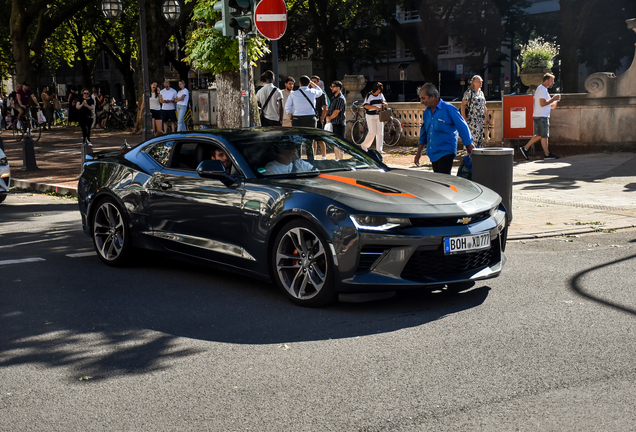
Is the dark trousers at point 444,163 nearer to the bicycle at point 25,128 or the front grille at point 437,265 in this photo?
the front grille at point 437,265

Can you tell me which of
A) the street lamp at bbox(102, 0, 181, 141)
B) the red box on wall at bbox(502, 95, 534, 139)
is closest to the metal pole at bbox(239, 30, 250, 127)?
the street lamp at bbox(102, 0, 181, 141)

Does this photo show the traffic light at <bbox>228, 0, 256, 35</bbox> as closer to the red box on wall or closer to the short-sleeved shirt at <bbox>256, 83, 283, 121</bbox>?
the short-sleeved shirt at <bbox>256, 83, 283, 121</bbox>

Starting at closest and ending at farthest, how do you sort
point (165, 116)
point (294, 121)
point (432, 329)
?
point (432, 329)
point (294, 121)
point (165, 116)

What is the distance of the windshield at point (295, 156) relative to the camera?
667 centimetres

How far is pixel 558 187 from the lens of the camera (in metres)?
12.9

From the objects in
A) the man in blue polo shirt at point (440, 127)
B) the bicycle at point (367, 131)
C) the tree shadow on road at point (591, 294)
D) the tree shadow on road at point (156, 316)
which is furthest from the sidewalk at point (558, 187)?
the tree shadow on road at point (156, 316)

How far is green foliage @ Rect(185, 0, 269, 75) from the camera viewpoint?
46.3ft

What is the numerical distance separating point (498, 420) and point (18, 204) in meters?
11.1

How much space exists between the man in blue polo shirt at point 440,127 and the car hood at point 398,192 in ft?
9.41

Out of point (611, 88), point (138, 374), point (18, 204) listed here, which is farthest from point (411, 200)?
point (611, 88)

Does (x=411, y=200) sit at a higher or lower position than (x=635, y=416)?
higher

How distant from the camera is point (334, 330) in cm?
537

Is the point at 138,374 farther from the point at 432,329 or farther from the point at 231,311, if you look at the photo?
the point at 432,329

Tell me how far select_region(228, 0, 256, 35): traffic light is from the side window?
3688 millimetres
